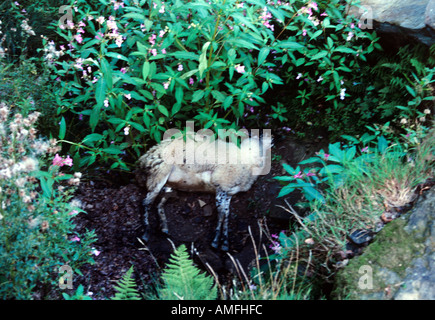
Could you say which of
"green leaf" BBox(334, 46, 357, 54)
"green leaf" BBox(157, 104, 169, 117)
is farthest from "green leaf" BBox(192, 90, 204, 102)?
"green leaf" BBox(334, 46, 357, 54)

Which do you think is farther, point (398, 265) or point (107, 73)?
point (107, 73)

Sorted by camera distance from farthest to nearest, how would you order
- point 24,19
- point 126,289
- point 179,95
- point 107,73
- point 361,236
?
point 24,19 < point 179,95 < point 107,73 < point 361,236 < point 126,289

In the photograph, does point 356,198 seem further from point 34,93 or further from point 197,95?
point 34,93

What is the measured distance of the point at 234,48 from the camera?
3734mm

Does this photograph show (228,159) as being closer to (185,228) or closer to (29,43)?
(185,228)

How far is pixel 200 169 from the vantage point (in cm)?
416

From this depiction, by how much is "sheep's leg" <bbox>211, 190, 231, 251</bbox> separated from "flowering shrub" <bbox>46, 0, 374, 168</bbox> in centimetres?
72

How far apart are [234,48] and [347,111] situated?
1.43 metres

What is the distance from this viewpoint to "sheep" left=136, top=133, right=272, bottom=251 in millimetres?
4098

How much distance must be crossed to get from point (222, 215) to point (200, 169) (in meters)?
0.51

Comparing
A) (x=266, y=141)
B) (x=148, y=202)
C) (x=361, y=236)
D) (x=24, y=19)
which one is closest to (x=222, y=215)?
(x=148, y=202)

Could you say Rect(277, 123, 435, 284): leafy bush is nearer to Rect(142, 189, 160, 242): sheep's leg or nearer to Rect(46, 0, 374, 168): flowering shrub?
Rect(46, 0, 374, 168): flowering shrub

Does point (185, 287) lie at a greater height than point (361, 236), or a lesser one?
lesser
